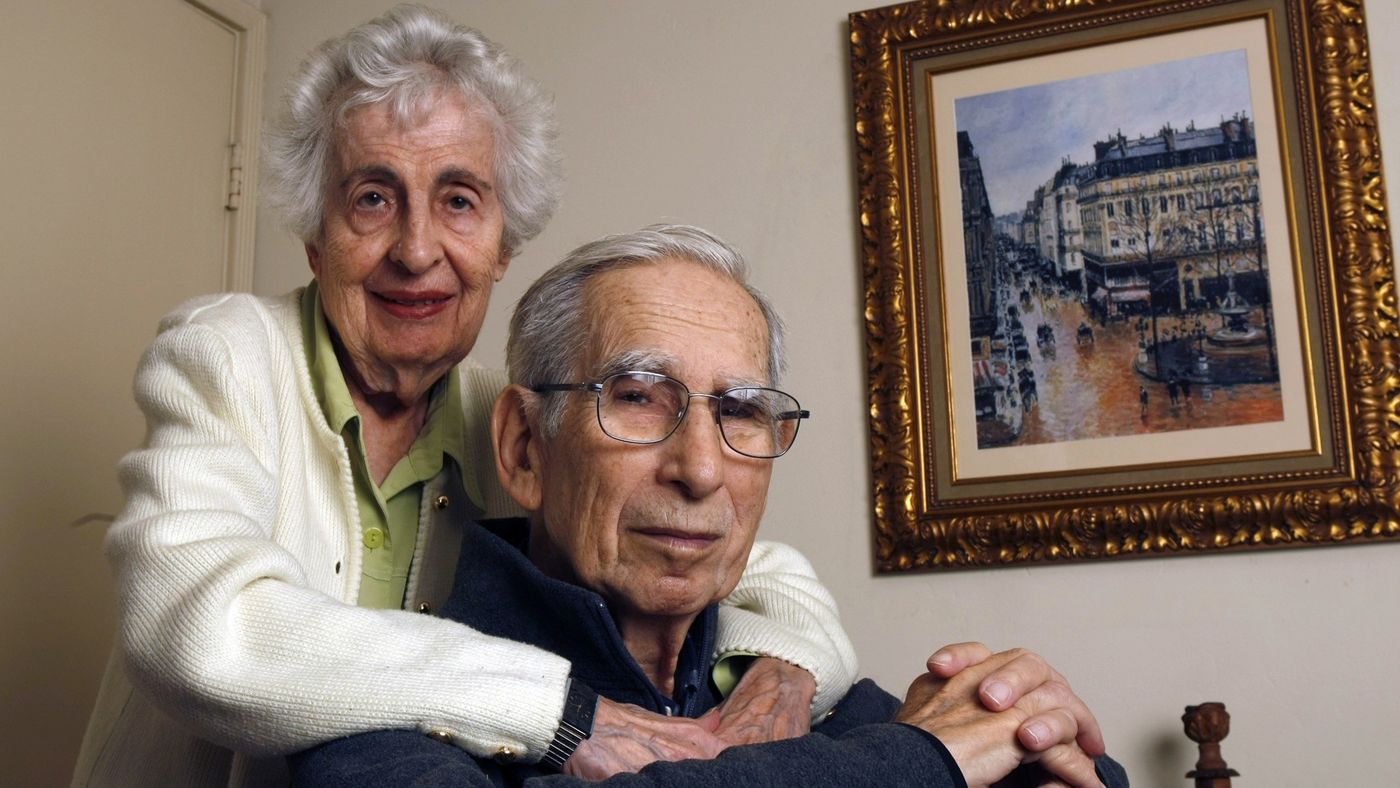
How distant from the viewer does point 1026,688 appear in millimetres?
1415

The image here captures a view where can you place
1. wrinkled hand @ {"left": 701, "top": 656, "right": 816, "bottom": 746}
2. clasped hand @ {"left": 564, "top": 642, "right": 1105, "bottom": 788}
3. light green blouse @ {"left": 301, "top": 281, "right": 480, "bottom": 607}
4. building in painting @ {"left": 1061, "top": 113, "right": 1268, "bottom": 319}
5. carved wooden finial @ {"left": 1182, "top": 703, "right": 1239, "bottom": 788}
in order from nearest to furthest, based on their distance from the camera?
1. clasped hand @ {"left": 564, "top": 642, "right": 1105, "bottom": 788}
2. wrinkled hand @ {"left": 701, "top": 656, "right": 816, "bottom": 746}
3. light green blouse @ {"left": 301, "top": 281, "right": 480, "bottom": 607}
4. carved wooden finial @ {"left": 1182, "top": 703, "right": 1239, "bottom": 788}
5. building in painting @ {"left": 1061, "top": 113, "right": 1268, "bottom": 319}

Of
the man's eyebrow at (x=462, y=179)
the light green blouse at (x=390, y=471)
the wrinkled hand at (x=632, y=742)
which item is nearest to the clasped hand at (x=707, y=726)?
the wrinkled hand at (x=632, y=742)

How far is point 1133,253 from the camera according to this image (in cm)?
241

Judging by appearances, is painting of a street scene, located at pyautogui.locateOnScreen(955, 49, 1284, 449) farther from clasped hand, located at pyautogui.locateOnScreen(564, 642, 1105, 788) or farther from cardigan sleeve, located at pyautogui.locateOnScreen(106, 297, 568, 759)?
cardigan sleeve, located at pyautogui.locateOnScreen(106, 297, 568, 759)

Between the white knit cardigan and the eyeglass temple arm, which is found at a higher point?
the eyeglass temple arm

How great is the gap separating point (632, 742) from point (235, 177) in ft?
7.33

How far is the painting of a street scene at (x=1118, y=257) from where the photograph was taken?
92.0 inches

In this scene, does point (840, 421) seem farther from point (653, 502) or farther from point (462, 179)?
point (653, 502)

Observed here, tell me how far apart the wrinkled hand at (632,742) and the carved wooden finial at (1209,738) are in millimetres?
1081

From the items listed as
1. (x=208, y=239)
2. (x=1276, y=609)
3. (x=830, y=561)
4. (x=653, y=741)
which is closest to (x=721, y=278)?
(x=653, y=741)

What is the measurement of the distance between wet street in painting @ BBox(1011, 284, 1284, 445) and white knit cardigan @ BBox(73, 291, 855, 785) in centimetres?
76

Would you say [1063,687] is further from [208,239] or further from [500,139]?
[208,239]

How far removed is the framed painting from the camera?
225cm

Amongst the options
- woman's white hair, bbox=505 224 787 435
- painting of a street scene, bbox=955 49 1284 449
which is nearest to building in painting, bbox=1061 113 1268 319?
painting of a street scene, bbox=955 49 1284 449
